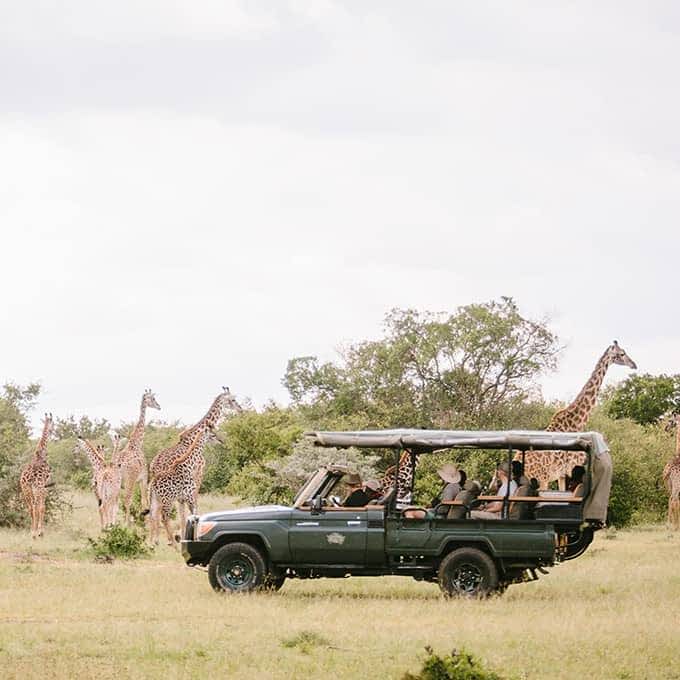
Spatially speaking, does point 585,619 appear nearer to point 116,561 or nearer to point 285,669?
point 285,669

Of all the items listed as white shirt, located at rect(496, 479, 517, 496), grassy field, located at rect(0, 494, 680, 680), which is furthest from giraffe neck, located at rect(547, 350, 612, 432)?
white shirt, located at rect(496, 479, 517, 496)

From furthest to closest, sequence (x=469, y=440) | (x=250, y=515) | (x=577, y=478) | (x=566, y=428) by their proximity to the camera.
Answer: (x=566, y=428)
(x=577, y=478)
(x=250, y=515)
(x=469, y=440)

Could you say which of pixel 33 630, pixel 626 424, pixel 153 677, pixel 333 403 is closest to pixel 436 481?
pixel 333 403

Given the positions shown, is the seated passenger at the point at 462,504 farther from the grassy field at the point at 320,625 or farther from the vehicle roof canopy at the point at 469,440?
the grassy field at the point at 320,625

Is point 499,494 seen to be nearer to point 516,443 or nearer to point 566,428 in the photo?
point 516,443

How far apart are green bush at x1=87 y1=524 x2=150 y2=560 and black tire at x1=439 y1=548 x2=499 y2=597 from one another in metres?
7.64

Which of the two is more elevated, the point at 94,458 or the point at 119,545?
the point at 94,458

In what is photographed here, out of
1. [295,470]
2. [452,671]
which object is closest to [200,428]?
[295,470]

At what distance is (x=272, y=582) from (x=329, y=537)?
3.99ft

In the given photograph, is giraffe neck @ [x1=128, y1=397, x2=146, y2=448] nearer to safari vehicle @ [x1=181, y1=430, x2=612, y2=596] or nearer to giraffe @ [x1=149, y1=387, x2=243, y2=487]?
giraffe @ [x1=149, y1=387, x2=243, y2=487]

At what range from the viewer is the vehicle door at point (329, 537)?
17.0 metres

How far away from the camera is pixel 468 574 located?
1705 centimetres

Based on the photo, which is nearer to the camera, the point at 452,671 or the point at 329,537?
the point at 452,671

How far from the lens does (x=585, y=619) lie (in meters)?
15.1
